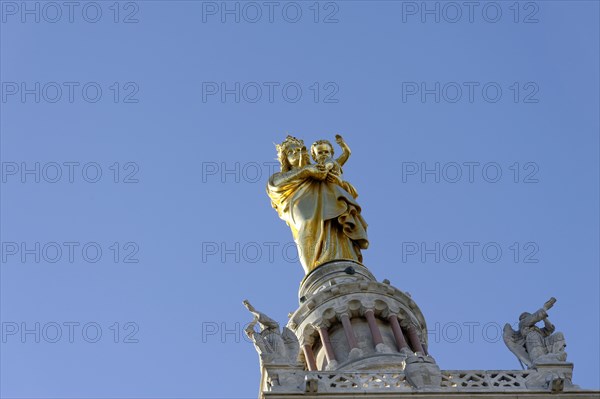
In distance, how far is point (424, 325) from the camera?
45.0 meters

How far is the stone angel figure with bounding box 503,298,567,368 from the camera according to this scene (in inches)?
1428

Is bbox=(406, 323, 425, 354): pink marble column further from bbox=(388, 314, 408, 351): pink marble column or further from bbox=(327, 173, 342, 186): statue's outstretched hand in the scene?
bbox=(327, 173, 342, 186): statue's outstretched hand

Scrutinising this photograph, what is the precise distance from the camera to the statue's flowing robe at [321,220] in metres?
48.1

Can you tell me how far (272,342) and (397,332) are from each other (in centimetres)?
725

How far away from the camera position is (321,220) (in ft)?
160

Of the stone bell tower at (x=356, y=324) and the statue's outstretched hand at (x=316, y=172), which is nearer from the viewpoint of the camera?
the stone bell tower at (x=356, y=324)

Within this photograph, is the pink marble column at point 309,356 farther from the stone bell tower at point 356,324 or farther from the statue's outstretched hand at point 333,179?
the statue's outstretched hand at point 333,179

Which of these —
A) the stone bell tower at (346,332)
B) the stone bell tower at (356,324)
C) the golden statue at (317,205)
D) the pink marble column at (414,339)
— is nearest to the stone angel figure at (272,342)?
the stone bell tower at (346,332)

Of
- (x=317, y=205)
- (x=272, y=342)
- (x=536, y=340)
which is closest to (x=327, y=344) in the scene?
(x=272, y=342)

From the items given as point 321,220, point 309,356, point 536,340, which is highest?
point 321,220

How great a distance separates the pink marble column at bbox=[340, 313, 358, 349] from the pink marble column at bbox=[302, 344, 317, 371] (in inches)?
49.2

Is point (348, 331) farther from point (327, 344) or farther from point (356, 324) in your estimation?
point (356, 324)

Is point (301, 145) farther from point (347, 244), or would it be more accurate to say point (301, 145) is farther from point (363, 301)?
point (363, 301)

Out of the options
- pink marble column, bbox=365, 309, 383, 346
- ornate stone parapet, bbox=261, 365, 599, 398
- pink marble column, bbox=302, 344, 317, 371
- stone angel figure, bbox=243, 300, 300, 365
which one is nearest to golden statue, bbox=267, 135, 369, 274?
pink marble column, bbox=365, 309, 383, 346
